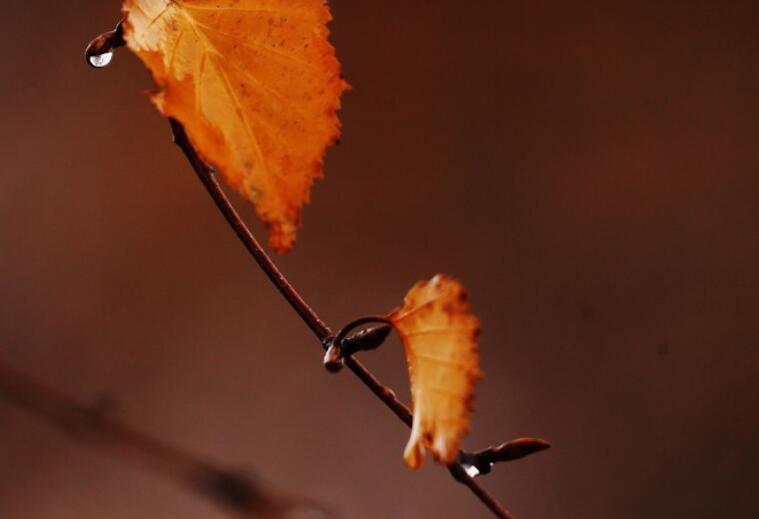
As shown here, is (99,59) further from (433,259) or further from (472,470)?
(433,259)

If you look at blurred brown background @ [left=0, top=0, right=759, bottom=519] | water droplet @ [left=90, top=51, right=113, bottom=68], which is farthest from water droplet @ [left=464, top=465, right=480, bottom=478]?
blurred brown background @ [left=0, top=0, right=759, bottom=519]

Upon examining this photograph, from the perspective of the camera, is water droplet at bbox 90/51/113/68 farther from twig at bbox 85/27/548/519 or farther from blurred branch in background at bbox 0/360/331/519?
blurred branch in background at bbox 0/360/331/519

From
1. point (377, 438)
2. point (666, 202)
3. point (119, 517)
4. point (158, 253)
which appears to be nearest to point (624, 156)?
point (666, 202)

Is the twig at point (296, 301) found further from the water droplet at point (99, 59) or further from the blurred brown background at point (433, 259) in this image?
the blurred brown background at point (433, 259)

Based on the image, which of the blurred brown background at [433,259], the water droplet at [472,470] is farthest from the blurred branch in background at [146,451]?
the water droplet at [472,470]

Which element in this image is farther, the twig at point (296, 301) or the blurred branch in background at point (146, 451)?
the blurred branch in background at point (146, 451)

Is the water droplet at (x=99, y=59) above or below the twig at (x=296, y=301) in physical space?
above

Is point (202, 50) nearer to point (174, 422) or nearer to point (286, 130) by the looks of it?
point (286, 130)
